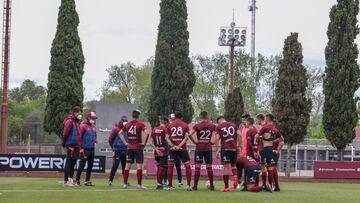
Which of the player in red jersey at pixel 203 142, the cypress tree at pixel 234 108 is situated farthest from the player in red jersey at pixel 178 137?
the cypress tree at pixel 234 108

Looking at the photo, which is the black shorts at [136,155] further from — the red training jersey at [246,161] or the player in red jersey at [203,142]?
the red training jersey at [246,161]

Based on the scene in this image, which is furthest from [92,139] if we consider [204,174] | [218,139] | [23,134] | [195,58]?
[23,134]

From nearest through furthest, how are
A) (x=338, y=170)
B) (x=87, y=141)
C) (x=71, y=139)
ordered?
(x=71, y=139), (x=87, y=141), (x=338, y=170)

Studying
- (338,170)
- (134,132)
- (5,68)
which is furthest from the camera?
(5,68)

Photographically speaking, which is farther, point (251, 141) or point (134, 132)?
point (134, 132)

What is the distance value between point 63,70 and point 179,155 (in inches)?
902

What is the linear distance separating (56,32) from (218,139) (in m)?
23.3

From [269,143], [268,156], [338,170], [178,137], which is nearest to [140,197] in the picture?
[178,137]

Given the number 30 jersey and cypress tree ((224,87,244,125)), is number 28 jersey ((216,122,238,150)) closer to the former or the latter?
the number 30 jersey

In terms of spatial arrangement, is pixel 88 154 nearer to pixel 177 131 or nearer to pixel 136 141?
pixel 136 141

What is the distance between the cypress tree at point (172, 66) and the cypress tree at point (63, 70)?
5.00 metres

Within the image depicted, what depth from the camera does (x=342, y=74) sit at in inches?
1658

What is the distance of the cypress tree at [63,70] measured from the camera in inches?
1702

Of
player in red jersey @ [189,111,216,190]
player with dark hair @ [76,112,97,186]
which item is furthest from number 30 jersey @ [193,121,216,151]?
player with dark hair @ [76,112,97,186]
